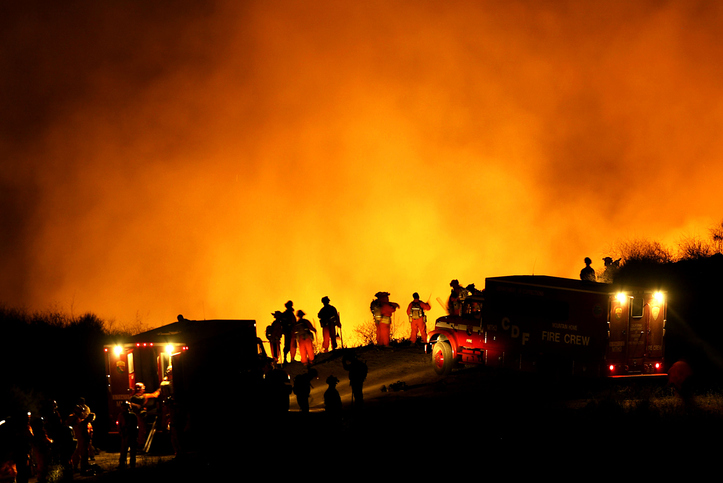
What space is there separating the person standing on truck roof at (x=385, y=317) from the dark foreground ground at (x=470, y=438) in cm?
585

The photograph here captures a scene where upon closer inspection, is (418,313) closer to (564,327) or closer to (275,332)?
(275,332)

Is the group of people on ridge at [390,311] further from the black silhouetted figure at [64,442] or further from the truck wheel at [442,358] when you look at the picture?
the black silhouetted figure at [64,442]

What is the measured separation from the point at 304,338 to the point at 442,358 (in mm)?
4709

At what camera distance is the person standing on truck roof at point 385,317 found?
2119cm

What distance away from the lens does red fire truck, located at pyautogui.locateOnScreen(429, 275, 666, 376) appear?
48.0ft

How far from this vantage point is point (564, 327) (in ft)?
49.8

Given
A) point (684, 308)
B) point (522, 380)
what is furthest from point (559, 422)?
point (684, 308)

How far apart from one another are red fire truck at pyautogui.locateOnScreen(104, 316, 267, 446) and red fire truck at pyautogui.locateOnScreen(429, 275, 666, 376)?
5.41 m

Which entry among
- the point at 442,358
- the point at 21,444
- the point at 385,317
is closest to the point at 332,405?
the point at 21,444

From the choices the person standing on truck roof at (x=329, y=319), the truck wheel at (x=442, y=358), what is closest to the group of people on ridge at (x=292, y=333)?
the person standing on truck roof at (x=329, y=319)

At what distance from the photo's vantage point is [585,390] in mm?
15586

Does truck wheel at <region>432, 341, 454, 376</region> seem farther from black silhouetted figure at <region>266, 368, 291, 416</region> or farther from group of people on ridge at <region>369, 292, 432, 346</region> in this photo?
black silhouetted figure at <region>266, 368, 291, 416</region>

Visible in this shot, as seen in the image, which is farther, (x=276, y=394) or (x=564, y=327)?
(x=564, y=327)

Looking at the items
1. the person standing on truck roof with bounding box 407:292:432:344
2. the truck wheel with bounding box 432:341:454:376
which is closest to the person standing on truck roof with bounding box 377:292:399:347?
the person standing on truck roof with bounding box 407:292:432:344
